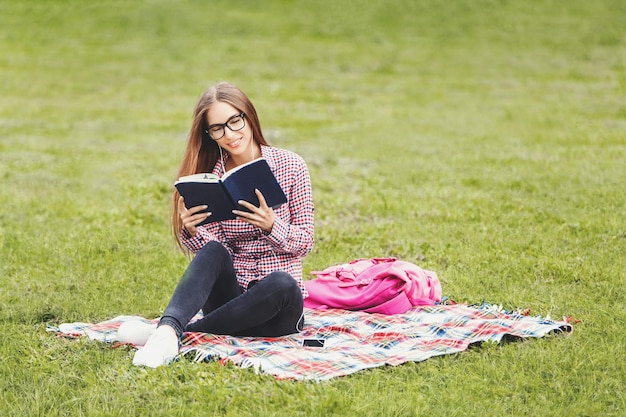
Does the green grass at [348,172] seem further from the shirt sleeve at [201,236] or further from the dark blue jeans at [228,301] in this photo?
the shirt sleeve at [201,236]

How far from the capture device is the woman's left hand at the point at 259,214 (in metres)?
4.67

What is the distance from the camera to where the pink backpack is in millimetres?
5555

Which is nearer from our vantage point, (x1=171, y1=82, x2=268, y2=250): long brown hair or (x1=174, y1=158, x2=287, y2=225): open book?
(x1=174, y1=158, x2=287, y2=225): open book

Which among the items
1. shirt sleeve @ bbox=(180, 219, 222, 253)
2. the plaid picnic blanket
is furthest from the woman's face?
the plaid picnic blanket

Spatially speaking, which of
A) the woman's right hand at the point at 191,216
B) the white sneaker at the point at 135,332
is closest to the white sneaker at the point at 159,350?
the white sneaker at the point at 135,332

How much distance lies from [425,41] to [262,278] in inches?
762

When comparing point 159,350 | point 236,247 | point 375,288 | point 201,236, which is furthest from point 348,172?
point 159,350

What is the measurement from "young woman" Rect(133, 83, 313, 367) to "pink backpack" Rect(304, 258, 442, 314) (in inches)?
23.1

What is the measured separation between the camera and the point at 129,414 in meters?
4.00

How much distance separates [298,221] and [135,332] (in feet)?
3.87

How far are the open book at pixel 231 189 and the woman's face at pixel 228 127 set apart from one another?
365 millimetres

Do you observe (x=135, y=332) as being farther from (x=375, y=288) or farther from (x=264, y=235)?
(x=375, y=288)

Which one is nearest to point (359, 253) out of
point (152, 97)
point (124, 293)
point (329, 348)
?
point (124, 293)

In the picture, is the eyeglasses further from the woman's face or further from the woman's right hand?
the woman's right hand
